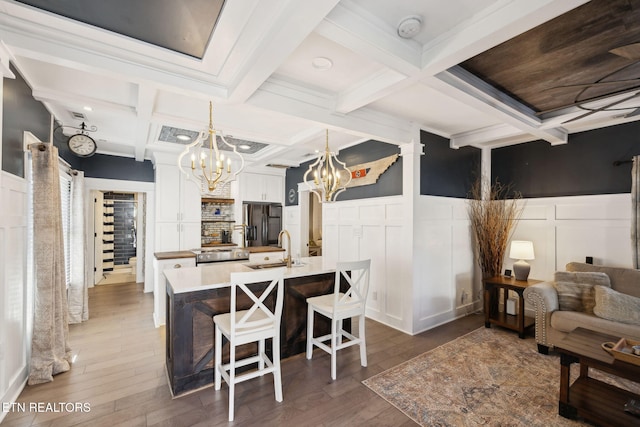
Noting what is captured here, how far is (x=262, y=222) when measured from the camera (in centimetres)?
639

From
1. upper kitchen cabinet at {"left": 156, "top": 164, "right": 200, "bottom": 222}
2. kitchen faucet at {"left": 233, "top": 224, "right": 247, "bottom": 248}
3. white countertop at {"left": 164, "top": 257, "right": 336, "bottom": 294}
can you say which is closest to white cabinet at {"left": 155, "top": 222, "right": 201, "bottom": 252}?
upper kitchen cabinet at {"left": 156, "top": 164, "right": 200, "bottom": 222}

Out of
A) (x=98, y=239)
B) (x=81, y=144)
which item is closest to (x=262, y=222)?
(x=81, y=144)

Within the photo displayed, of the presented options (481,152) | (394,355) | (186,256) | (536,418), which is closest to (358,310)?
(394,355)

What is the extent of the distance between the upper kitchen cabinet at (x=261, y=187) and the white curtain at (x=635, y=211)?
225 inches

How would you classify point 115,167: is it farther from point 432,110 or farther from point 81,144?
point 432,110

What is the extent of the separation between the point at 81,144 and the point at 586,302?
6.32m

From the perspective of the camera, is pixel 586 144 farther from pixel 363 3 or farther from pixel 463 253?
pixel 363 3

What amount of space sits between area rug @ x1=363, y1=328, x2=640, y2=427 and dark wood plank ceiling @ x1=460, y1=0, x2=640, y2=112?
2321 millimetres

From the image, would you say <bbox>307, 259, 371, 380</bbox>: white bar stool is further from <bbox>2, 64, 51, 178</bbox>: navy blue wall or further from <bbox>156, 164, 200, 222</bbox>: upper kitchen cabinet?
<bbox>156, 164, 200, 222</bbox>: upper kitchen cabinet

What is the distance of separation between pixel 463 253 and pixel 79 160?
696cm

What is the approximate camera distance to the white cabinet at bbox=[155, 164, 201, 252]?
5.21 meters

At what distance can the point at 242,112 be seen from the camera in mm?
3264

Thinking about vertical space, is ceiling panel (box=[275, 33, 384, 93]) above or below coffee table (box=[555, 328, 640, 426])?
above

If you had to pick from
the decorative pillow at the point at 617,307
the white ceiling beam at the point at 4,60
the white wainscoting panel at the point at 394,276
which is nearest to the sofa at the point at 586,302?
the decorative pillow at the point at 617,307
